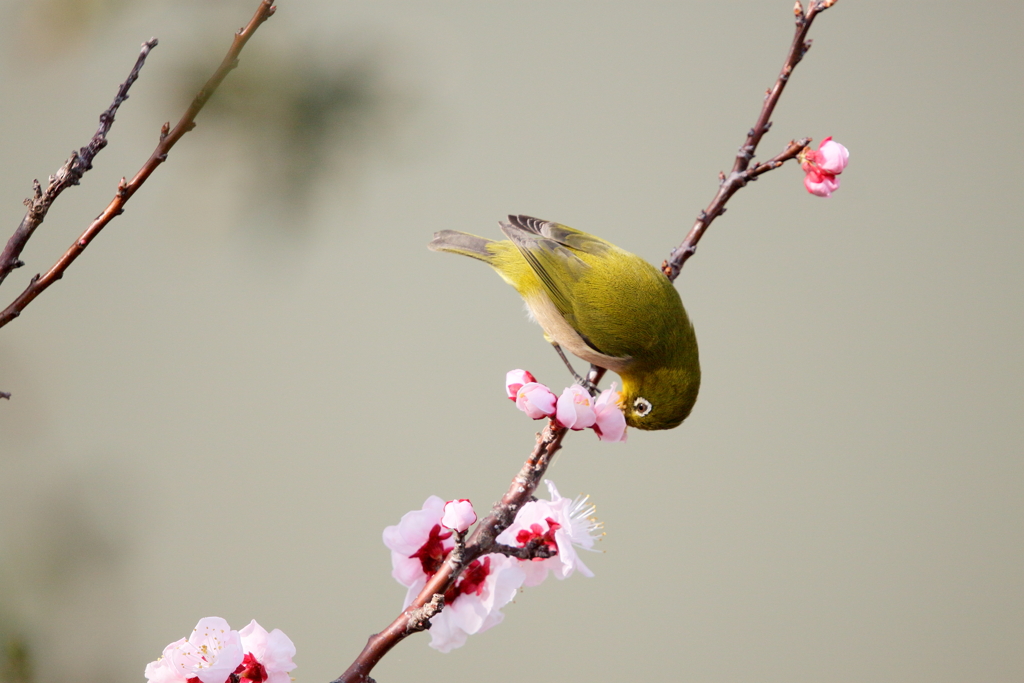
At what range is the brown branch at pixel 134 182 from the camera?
35 centimetres

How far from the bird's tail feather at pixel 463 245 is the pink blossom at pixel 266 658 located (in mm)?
709

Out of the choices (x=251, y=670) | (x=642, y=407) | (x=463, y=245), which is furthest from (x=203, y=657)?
(x=463, y=245)

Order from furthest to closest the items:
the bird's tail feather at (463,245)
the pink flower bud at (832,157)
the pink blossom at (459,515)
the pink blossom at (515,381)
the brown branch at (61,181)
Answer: the bird's tail feather at (463,245) < the pink flower bud at (832,157) < the pink blossom at (515,381) < the pink blossom at (459,515) < the brown branch at (61,181)

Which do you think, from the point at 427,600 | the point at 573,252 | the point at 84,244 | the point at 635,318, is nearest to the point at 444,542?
the point at 427,600

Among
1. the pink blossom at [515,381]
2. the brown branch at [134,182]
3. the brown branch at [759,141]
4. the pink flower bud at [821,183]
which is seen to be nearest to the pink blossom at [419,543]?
the pink blossom at [515,381]

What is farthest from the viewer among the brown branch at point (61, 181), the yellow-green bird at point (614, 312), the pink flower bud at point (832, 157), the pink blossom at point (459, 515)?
the yellow-green bird at point (614, 312)

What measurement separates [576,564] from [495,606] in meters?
0.06

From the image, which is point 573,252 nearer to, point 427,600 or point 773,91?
point 773,91

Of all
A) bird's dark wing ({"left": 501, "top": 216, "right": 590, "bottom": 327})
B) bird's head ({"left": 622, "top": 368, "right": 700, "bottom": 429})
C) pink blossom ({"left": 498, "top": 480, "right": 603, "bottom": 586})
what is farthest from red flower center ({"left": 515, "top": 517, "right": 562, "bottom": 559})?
bird's dark wing ({"left": 501, "top": 216, "right": 590, "bottom": 327})

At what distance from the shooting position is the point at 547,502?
1.73ft

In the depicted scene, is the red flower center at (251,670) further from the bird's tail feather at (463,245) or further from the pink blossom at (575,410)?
the bird's tail feather at (463,245)

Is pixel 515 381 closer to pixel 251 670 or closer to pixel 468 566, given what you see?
pixel 468 566

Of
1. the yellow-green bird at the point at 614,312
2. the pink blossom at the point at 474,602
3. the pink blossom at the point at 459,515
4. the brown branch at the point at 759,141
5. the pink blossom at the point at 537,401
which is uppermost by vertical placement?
the brown branch at the point at 759,141

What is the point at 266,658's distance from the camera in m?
0.47
